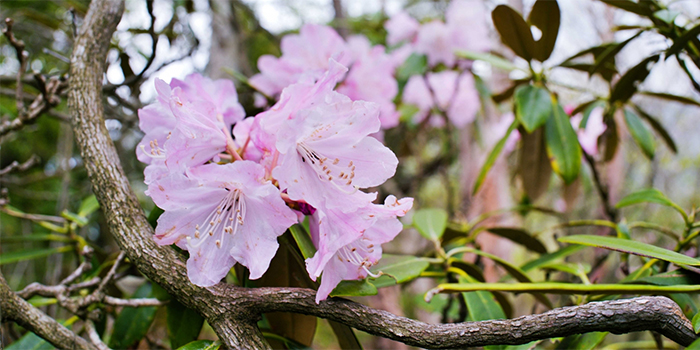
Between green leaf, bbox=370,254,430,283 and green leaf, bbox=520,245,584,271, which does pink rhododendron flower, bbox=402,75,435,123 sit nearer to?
green leaf, bbox=520,245,584,271

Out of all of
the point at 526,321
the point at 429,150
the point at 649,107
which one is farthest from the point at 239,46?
the point at 649,107

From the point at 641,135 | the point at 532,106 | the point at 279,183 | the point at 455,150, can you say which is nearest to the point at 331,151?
the point at 279,183

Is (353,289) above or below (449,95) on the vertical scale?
below

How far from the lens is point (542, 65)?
3.58ft

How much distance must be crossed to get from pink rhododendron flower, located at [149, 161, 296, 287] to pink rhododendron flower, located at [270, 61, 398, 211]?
0.13 ft

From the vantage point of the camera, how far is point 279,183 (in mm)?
519

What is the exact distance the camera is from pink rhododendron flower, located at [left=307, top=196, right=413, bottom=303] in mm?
514

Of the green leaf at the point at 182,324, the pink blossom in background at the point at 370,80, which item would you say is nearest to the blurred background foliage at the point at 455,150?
the green leaf at the point at 182,324

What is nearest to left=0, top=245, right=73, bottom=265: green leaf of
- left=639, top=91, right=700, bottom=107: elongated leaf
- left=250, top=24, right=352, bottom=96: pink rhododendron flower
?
left=250, top=24, right=352, bottom=96: pink rhododendron flower

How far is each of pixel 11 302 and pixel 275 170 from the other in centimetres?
44

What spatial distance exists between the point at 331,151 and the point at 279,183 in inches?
4.4

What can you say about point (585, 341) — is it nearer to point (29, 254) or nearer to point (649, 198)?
point (649, 198)

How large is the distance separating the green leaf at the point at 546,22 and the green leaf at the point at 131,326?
1079 millimetres

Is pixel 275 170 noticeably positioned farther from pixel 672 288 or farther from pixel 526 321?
pixel 672 288
